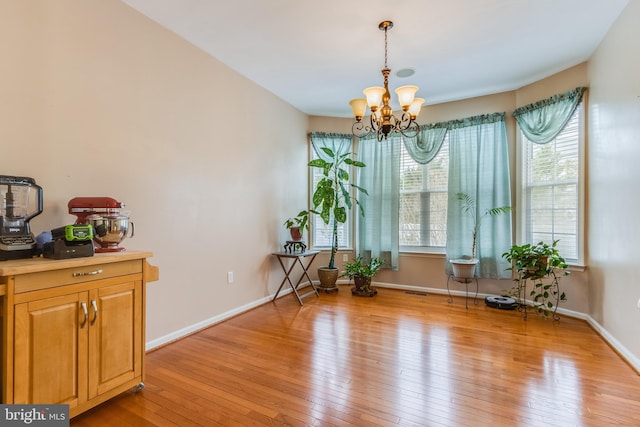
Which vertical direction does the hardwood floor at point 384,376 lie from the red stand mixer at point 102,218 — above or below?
below

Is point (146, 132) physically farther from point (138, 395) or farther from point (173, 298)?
point (138, 395)

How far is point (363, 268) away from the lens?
4477 mm

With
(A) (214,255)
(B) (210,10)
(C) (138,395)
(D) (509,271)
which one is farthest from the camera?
(D) (509,271)

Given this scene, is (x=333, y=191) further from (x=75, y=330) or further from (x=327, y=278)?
(x=75, y=330)

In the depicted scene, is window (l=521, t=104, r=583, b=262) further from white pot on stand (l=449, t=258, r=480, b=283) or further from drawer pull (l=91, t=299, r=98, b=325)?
drawer pull (l=91, t=299, r=98, b=325)

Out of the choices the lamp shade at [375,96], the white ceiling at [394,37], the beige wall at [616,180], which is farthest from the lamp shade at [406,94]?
the beige wall at [616,180]

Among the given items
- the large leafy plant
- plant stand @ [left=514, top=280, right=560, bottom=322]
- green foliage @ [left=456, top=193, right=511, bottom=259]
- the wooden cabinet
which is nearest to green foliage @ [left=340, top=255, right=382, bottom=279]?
the large leafy plant

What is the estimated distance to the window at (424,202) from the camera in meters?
4.55

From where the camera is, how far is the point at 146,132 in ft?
8.63

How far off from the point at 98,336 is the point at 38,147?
127 centimetres

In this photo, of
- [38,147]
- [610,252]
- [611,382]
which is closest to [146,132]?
[38,147]

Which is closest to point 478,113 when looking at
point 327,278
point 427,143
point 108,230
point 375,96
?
point 427,143

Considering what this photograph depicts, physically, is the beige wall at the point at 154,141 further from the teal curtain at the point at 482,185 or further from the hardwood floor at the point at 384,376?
the teal curtain at the point at 482,185

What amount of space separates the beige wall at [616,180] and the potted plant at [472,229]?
3.36ft
